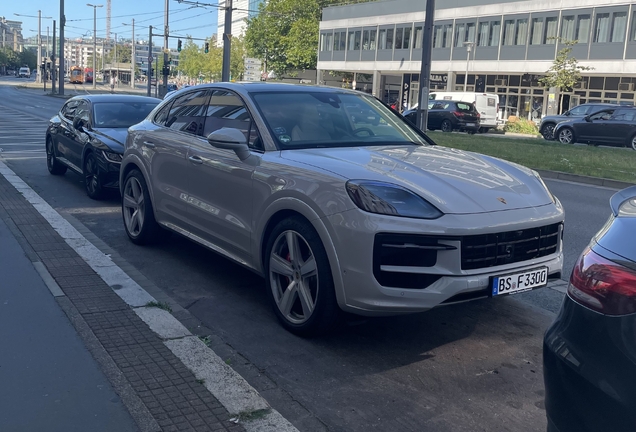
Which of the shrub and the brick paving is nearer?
the brick paving

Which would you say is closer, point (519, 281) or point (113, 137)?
point (519, 281)

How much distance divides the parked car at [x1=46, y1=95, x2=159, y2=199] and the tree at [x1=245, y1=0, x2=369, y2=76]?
196ft

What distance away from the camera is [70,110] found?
39.2ft

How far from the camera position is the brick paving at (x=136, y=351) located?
358 centimetres

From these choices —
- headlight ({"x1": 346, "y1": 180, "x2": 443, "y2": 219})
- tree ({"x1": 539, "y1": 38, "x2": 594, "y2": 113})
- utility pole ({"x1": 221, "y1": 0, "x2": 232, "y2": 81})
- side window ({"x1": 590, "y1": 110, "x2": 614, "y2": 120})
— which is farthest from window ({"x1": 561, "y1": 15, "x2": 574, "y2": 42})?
headlight ({"x1": 346, "y1": 180, "x2": 443, "y2": 219})

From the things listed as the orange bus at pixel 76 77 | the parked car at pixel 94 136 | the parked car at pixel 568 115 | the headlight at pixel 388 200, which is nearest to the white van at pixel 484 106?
the parked car at pixel 568 115

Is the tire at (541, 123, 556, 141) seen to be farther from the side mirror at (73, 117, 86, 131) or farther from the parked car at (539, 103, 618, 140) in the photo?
the side mirror at (73, 117, 86, 131)

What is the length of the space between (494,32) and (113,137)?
43.2 m

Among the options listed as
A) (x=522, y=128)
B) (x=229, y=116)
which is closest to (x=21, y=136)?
(x=229, y=116)

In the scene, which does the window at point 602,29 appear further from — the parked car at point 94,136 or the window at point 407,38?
the parked car at point 94,136

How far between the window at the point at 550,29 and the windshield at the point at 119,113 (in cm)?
3838

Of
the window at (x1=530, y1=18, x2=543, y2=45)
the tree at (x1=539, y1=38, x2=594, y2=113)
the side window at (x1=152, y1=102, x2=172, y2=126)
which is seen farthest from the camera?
the window at (x1=530, y1=18, x2=543, y2=45)

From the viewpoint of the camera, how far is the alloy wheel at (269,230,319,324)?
179 inches

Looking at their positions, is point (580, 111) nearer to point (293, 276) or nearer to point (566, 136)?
point (566, 136)
